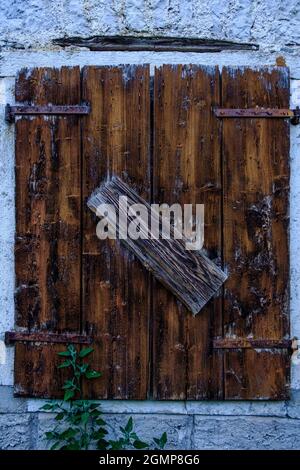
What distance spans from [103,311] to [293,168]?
1081mm

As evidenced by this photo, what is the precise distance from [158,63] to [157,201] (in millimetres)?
643

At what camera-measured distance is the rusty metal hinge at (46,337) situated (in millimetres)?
2107

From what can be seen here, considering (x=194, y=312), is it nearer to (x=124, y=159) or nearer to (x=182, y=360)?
(x=182, y=360)

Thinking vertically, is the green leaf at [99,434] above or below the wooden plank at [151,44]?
below

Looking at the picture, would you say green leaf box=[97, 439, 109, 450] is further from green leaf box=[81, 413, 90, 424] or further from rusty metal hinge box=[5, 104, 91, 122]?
rusty metal hinge box=[5, 104, 91, 122]


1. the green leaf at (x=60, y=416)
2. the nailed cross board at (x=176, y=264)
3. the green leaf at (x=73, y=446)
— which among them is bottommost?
the green leaf at (x=73, y=446)

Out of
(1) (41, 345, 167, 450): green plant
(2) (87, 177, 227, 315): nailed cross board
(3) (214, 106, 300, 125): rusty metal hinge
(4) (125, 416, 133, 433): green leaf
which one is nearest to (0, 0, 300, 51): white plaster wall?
(3) (214, 106, 300, 125): rusty metal hinge

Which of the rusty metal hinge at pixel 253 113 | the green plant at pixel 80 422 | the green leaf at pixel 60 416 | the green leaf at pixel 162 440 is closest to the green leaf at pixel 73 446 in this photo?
the green plant at pixel 80 422

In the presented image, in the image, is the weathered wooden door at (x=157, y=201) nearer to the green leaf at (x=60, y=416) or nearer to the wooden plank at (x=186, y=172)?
the wooden plank at (x=186, y=172)

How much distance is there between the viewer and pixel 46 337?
6.94 feet

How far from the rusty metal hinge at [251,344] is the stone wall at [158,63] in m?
0.09

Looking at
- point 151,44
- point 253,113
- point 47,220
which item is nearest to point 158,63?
point 151,44

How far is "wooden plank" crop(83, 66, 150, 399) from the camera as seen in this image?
2.11 meters

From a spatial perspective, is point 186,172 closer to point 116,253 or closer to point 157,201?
point 157,201
